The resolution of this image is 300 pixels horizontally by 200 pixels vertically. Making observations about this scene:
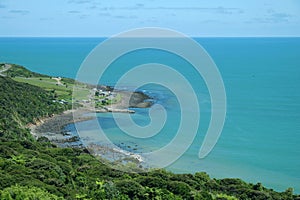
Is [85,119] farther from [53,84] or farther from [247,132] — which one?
[53,84]

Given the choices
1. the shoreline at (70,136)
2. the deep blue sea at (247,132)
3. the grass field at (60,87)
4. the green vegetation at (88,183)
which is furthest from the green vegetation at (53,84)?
the green vegetation at (88,183)

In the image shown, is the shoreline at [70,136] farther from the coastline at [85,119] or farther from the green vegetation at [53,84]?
the green vegetation at [53,84]

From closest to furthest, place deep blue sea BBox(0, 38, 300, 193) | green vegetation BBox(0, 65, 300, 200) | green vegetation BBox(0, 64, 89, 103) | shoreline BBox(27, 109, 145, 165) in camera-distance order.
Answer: green vegetation BBox(0, 65, 300, 200) → deep blue sea BBox(0, 38, 300, 193) → shoreline BBox(27, 109, 145, 165) → green vegetation BBox(0, 64, 89, 103)

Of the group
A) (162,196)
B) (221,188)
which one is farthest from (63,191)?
(221,188)

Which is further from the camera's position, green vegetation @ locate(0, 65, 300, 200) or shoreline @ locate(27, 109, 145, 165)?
shoreline @ locate(27, 109, 145, 165)

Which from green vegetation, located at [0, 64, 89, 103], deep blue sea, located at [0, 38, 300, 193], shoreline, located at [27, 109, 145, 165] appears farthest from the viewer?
green vegetation, located at [0, 64, 89, 103]

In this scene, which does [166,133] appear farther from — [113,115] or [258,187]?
[258,187]

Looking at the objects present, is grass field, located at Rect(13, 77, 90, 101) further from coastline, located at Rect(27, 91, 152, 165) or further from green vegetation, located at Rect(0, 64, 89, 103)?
coastline, located at Rect(27, 91, 152, 165)

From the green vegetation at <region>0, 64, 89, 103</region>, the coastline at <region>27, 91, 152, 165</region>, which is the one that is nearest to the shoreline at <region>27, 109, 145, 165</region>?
the coastline at <region>27, 91, 152, 165</region>

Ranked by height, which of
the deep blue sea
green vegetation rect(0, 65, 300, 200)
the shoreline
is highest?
Result: the deep blue sea

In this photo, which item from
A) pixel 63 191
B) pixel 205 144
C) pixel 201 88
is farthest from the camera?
pixel 201 88

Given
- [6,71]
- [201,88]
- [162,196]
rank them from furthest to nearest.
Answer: [201,88]
[6,71]
[162,196]
